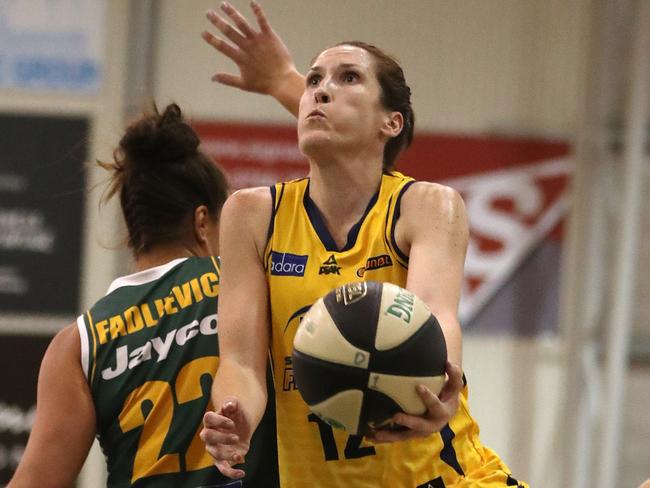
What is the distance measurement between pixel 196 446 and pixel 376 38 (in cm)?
539

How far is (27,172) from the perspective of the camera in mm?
7992

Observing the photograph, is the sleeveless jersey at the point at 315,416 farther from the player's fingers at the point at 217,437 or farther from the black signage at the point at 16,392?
the black signage at the point at 16,392

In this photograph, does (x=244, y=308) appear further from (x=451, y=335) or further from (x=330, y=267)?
(x=451, y=335)

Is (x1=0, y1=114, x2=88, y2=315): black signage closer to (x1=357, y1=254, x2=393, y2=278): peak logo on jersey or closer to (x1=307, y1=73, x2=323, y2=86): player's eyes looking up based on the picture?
(x1=307, y1=73, x2=323, y2=86): player's eyes looking up

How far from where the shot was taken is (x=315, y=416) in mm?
2871

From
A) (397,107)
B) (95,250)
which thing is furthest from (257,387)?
(95,250)

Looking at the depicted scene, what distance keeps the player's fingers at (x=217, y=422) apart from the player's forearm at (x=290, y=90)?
4.62 feet

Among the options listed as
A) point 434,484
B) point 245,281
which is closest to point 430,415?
point 434,484

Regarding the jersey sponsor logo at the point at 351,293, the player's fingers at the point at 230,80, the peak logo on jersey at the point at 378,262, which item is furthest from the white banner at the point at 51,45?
the jersey sponsor logo at the point at 351,293

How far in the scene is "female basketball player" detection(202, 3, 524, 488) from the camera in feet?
9.18

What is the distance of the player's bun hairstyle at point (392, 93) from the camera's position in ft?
9.78

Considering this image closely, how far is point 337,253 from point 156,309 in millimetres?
549

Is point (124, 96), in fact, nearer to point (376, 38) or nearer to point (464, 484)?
point (376, 38)

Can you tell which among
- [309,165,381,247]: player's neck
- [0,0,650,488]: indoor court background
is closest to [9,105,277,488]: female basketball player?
[309,165,381,247]: player's neck
